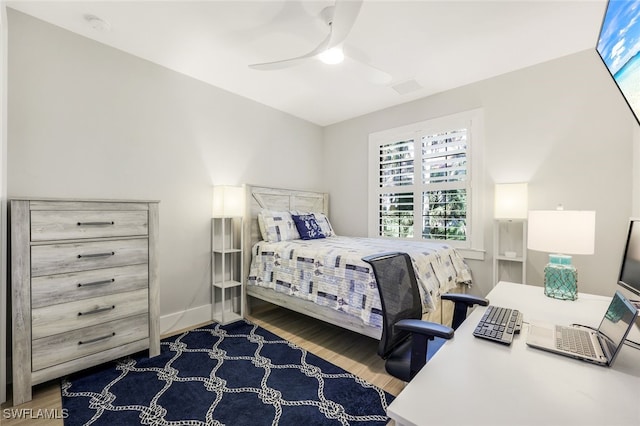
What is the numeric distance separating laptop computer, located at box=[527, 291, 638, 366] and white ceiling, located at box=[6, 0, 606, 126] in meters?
2.02

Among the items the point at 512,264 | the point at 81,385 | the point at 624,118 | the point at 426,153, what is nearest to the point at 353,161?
the point at 426,153

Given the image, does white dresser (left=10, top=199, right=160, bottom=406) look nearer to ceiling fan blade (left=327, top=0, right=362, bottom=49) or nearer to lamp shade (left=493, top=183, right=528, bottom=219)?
ceiling fan blade (left=327, top=0, right=362, bottom=49)

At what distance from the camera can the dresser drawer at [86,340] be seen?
173cm

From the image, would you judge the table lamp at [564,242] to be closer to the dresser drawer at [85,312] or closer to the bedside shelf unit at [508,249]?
the bedside shelf unit at [508,249]

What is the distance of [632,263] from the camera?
1229mm

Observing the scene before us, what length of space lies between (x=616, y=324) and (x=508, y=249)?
2.18m

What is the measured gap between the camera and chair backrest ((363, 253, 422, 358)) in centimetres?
134

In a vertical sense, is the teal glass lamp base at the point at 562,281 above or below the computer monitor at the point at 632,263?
below

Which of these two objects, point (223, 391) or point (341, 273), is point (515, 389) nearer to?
point (341, 273)

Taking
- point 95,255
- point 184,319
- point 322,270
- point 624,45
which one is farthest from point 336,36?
point 184,319

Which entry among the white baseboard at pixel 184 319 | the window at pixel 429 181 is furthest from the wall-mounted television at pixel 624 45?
the white baseboard at pixel 184 319

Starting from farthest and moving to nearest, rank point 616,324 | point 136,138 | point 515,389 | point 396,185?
1. point 396,185
2. point 136,138
3. point 616,324
4. point 515,389

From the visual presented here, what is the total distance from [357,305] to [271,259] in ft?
3.87

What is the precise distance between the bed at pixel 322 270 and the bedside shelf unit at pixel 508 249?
13.0 inches
